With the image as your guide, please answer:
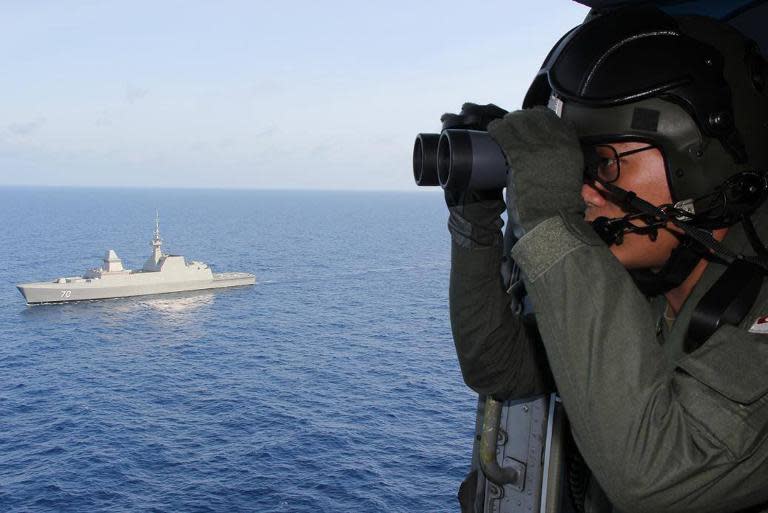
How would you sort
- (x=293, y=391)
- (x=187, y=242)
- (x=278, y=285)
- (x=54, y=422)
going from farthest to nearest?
1. (x=187, y=242)
2. (x=278, y=285)
3. (x=293, y=391)
4. (x=54, y=422)

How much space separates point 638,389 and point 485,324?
1.09m

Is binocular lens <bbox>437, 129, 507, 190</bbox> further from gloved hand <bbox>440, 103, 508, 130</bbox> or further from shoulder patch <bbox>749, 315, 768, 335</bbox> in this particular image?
shoulder patch <bbox>749, 315, 768, 335</bbox>

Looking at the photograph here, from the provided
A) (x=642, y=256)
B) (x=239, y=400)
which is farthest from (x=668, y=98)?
(x=239, y=400)

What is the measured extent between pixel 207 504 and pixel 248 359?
848 inches

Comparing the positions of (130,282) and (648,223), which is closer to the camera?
(648,223)

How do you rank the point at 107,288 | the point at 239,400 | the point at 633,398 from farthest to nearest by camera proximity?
the point at 107,288, the point at 239,400, the point at 633,398

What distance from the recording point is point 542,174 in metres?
1.97

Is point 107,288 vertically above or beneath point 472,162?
beneath

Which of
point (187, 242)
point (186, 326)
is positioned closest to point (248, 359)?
point (186, 326)

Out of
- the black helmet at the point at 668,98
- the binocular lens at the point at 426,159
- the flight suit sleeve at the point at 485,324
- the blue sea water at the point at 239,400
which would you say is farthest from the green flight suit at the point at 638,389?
the blue sea water at the point at 239,400

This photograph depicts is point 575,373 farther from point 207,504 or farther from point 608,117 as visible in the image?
point 207,504

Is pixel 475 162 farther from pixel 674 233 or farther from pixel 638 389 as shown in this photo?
pixel 638 389

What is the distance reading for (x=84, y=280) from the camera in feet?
228

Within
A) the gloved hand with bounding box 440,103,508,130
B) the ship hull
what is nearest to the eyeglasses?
the gloved hand with bounding box 440,103,508,130
